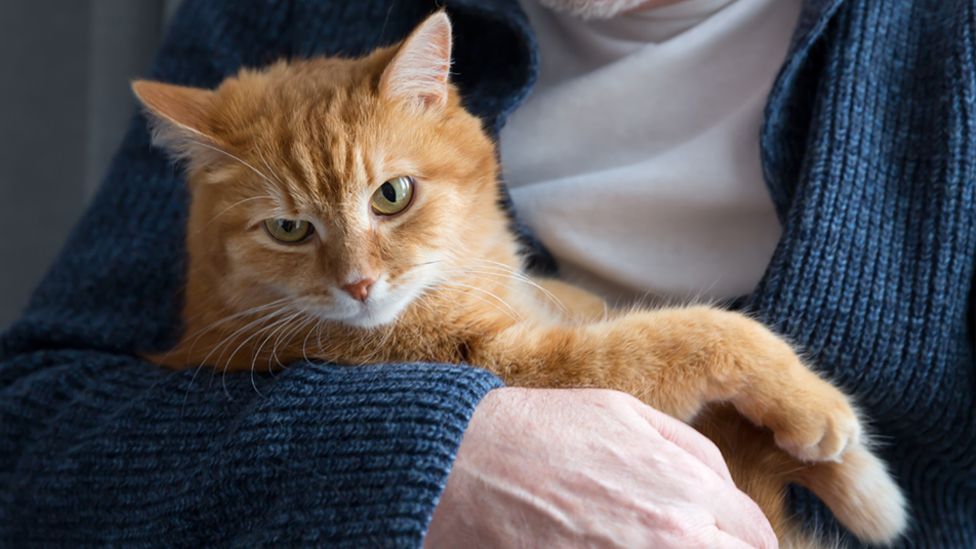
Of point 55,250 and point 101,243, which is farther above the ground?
point 101,243

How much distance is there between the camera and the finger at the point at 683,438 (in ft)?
3.36

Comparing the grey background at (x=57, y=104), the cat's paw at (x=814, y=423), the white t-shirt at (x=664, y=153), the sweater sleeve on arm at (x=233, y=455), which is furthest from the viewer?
the grey background at (x=57, y=104)

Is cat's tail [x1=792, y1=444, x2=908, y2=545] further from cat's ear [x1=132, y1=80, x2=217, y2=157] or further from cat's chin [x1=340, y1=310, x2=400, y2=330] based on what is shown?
cat's ear [x1=132, y1=80, x2=217, y2=157]

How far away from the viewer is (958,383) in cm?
113

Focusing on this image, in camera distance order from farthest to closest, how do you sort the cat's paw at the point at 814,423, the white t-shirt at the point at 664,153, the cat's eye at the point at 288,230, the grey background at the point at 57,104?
the grey background at the point at 57,104
the white t-shirt at the point at 664,153
the cat's eye at the point at 288,230
the cat's paw at the point at 814,423

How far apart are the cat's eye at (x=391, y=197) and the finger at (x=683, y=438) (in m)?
0.40

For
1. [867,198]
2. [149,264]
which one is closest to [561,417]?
[867,198]

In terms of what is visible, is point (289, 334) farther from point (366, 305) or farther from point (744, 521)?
point (744, 521)

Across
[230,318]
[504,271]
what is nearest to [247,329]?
[230,318]

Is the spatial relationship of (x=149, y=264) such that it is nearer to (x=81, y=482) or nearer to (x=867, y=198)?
(x=81, y=482)

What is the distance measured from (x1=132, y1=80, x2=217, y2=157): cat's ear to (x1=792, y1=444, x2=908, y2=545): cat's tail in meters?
0.90

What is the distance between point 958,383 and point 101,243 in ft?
4.24

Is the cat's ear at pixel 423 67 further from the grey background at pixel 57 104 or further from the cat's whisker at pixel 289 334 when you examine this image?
the grey background at pixel 57 104

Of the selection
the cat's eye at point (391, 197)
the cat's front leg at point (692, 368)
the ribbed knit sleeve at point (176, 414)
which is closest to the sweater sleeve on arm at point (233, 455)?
the ribbed knit sleeve at point (176, 414)
